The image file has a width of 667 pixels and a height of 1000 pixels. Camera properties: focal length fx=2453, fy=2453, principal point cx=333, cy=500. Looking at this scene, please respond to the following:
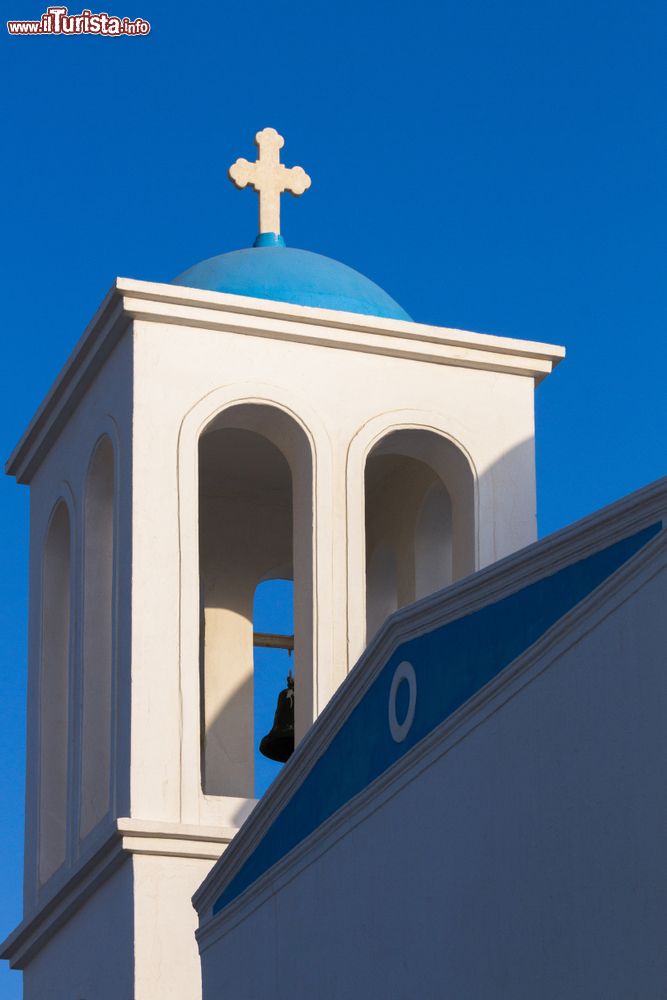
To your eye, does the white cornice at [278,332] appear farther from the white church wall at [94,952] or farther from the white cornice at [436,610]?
the white cornice at [436,610]

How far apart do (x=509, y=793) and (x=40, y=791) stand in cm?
651

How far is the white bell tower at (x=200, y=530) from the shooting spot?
13.1m

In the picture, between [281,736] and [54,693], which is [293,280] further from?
[54,693]

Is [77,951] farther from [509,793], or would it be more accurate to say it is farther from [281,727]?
[509,793]

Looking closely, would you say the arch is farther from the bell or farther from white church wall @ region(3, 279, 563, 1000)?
the bell

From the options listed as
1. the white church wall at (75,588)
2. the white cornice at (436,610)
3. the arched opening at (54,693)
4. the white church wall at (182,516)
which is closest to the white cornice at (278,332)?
the white church wall at (182,516)

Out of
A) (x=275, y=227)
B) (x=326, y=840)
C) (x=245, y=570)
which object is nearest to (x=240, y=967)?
(x=326, y=840)

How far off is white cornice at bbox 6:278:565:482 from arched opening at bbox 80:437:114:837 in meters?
0.62

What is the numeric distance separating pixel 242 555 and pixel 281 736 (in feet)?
4.57

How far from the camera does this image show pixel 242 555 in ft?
50.9

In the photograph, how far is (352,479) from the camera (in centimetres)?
1395

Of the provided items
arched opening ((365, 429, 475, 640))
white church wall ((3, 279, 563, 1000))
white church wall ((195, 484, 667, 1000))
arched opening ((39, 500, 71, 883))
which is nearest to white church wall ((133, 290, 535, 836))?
white church wall ((3, 279, 563, 1000))

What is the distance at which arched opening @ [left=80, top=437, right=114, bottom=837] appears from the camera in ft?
45.8

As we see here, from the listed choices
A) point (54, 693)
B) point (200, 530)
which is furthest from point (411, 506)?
point (54, 693)
